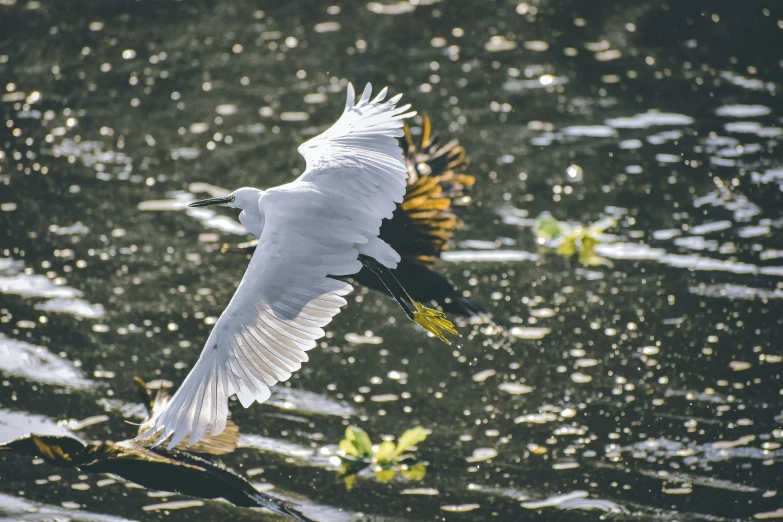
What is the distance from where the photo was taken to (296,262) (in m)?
4.54

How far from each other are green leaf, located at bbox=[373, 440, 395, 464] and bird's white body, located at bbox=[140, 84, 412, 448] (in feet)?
3.66

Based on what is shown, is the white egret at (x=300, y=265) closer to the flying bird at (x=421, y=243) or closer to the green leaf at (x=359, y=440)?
the flying bird at (x=421, y=243)

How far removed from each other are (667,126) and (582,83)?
3.23 feet

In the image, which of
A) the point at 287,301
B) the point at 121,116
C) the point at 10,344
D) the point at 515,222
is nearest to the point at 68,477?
the point at 10,344

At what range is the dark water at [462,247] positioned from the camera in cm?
537

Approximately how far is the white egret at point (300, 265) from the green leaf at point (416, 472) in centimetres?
75

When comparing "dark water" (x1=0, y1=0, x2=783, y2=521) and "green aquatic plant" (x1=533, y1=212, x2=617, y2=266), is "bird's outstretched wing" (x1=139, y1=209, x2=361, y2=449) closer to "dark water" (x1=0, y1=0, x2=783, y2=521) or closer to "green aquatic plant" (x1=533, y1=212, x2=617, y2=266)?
"dark water" (x1=0, y1=0, x2=783, y2=521)

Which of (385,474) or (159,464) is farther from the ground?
(159,464)

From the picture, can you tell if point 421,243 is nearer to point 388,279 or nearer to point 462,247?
point 388,279

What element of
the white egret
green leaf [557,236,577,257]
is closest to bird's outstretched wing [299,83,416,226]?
the white egret

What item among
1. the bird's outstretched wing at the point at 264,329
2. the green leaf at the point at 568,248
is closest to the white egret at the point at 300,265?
the bird's outstretched wing at the point at 264,329

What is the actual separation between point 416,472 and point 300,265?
1.44 metres

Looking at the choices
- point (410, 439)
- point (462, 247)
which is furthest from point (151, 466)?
point (462, 247)

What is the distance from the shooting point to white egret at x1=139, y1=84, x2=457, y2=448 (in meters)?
4.27
